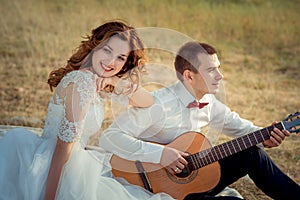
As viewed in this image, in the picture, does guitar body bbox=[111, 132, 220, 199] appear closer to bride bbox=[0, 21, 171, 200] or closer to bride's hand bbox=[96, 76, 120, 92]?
bride bbox=[0, 21, 171, 200]

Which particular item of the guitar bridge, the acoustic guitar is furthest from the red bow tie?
the guitar bridge

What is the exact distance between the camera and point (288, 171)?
16.9ft

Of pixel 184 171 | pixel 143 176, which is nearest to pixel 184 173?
pixel 184 171

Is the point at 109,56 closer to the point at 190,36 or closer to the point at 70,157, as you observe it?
the point at 70,157

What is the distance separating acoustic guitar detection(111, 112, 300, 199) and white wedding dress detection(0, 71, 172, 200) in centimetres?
9

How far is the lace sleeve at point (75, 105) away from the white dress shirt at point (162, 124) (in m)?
0.45

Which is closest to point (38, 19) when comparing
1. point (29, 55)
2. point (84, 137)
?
point (29, 55)

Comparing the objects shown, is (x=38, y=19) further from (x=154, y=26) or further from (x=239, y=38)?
(x=239, y=38)

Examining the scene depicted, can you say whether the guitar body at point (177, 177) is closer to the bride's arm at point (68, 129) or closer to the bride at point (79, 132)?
the bride at point (79, 132)

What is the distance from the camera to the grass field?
688 centimetres

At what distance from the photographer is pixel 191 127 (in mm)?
3887

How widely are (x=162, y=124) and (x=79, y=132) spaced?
710mm

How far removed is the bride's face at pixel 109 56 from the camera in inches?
136

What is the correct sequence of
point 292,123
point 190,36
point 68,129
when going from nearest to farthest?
point 68,129, point 292,123, point 190,36
